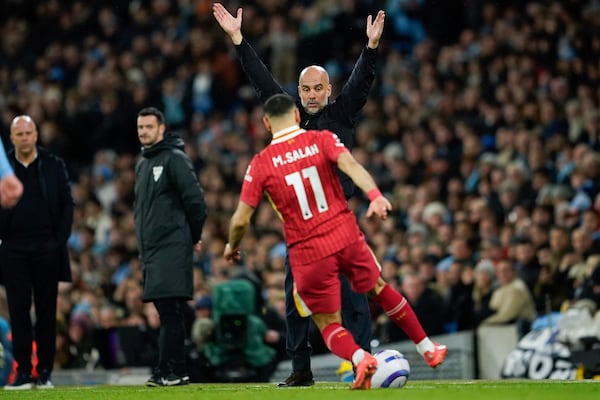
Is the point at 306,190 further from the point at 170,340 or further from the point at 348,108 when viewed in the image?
the point at 170,340


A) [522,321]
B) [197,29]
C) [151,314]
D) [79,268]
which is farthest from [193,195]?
[197,29]

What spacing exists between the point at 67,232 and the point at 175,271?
3.88ft

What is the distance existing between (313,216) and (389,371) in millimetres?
1155

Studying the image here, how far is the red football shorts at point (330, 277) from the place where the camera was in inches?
340

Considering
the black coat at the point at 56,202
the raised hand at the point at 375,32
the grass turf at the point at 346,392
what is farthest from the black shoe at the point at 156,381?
the raised hand at the point at 375,32

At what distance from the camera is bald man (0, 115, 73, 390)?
10828mm

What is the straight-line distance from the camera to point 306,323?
31.9ft

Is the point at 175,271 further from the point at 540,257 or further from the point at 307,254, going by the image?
the point at 540,257

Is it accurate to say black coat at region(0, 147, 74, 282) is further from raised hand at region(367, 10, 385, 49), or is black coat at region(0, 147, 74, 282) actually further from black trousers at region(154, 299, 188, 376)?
Answer: raised hand at region(367, 10, 385, 49)

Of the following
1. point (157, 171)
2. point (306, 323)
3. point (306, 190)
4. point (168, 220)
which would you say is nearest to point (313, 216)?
point (306, 190)

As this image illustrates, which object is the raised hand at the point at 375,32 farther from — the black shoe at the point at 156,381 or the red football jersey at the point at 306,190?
the black shoe at the point at 156,381

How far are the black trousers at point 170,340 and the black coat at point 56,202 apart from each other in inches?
42.1

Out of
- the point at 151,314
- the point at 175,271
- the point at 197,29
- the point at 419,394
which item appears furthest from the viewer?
the point at 197,29

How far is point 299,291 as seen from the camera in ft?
28.7
